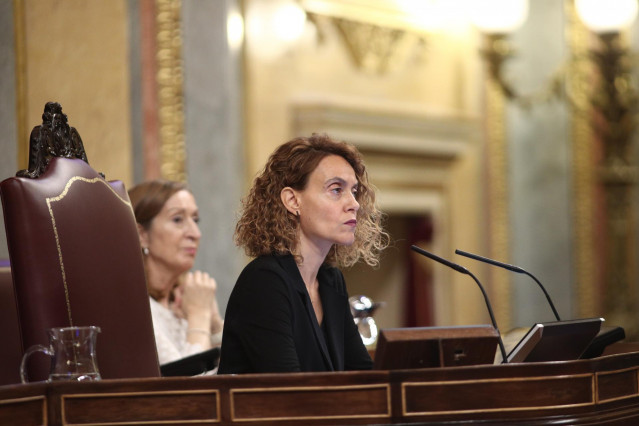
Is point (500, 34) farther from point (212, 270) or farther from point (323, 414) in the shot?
point (323, 414)

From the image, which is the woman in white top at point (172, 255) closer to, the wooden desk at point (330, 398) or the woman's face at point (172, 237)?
the woman's face at point (172, 237)

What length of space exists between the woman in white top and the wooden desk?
187 cm

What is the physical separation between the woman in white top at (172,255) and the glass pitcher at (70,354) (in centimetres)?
167

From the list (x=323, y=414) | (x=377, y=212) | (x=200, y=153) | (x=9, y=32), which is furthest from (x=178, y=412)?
(x=200, y=153)

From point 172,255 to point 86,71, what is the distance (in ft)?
3.53

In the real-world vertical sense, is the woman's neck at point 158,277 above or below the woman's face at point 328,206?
below

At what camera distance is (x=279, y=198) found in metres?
2.93

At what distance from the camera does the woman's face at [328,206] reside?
9.40 ft

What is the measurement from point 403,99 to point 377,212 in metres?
4.17

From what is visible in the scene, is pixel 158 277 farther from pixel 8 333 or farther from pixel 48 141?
pixel 48 141

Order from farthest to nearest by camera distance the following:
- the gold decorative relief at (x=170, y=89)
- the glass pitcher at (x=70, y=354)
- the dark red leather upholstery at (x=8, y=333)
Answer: the gold decorative relief at (x=170, y=89) < the dark red leather upholstery at (x=8, y=333) < the glass pitcher at (x=70, y=354)

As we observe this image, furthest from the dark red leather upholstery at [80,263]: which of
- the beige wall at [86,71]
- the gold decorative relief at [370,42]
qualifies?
the gold decorative relief at [370,42]

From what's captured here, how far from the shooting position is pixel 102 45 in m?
4.80

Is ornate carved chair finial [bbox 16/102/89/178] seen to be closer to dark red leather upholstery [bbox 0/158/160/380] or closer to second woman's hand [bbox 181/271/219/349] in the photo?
dark red leather upholstery [bbox 0/158/160/380]
